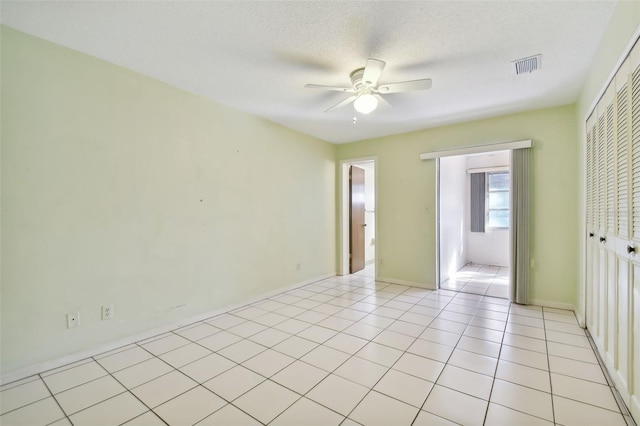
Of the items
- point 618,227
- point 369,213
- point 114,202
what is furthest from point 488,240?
point 114,202

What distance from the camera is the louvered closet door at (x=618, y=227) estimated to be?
61.6 inches

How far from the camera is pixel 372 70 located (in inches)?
88.5

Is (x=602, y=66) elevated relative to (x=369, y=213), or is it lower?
elevated

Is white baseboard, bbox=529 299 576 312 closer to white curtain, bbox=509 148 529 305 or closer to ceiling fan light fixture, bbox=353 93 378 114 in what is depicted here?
white curtain, bbox=509 148 529 305

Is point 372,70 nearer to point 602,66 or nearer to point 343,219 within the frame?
point 602,66

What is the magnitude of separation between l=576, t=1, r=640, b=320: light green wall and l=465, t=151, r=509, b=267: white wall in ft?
10.0

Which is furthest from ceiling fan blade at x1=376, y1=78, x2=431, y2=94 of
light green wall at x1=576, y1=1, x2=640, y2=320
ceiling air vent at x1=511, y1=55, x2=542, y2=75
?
light green wall at x1=576, y1=1, x2=640, y2=320

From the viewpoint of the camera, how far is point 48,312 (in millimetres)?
2184

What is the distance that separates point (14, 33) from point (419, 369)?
3.95 m

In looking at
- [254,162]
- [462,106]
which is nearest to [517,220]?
[462,106]

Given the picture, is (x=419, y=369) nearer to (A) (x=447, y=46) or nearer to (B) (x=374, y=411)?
(B) (x=374, y=411)

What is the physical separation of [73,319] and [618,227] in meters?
4.11

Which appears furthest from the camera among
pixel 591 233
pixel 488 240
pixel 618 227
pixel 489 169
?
pixel 488 240

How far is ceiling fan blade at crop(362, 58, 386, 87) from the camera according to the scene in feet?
7.08
